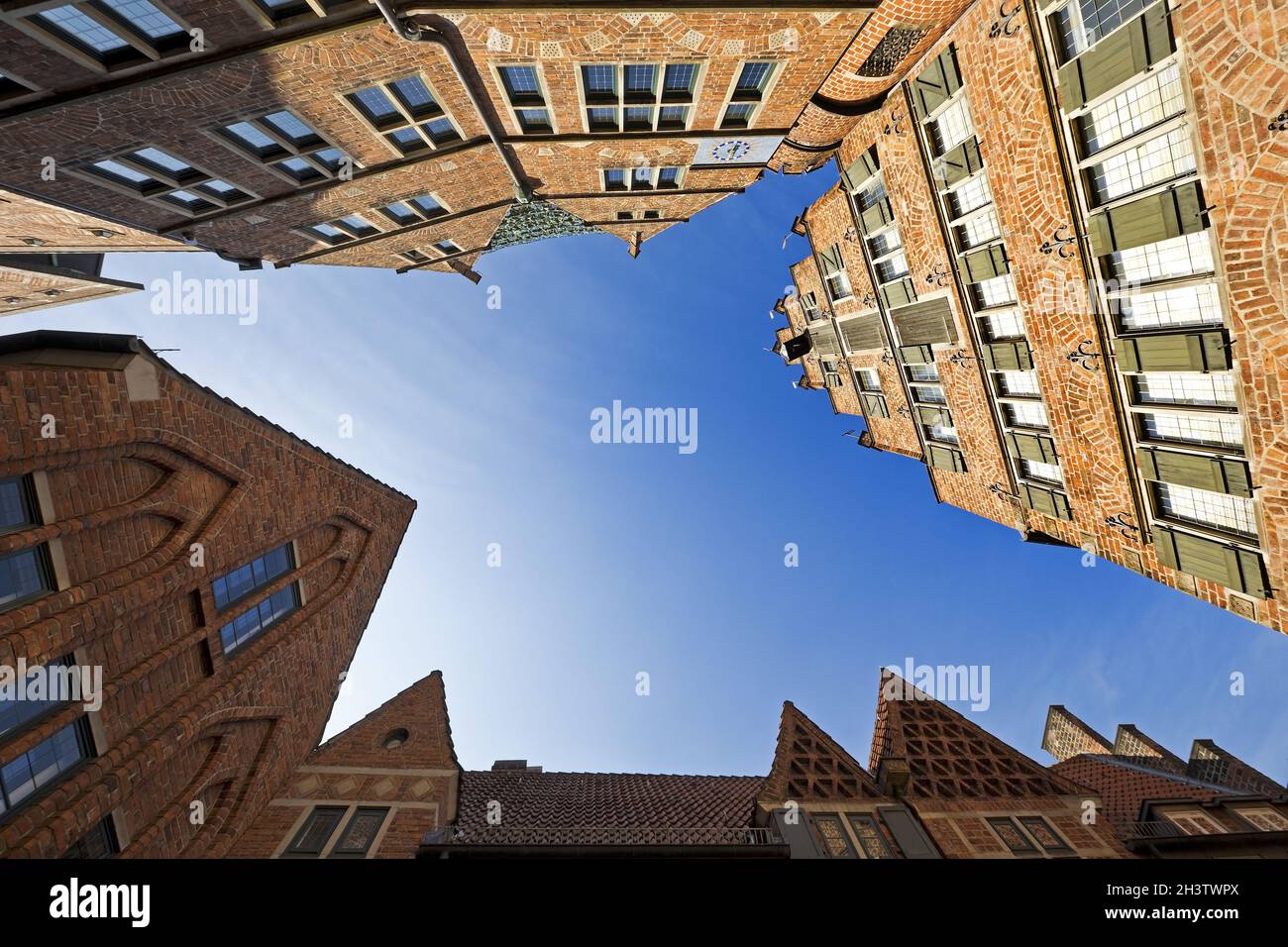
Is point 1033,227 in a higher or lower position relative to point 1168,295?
higher

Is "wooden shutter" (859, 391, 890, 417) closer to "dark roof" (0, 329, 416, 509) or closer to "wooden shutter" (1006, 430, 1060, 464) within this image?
"wooden shutter" (1006, 430, 1060, 464)

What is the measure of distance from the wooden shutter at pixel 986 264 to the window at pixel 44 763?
88.2 feet

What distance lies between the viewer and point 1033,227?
13.9 m

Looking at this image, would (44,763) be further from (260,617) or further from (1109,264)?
(1109,264)

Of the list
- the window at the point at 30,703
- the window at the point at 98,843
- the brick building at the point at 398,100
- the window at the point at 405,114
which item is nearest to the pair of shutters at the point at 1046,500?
the brick building at the point at 398,100

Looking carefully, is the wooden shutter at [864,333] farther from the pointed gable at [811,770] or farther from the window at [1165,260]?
the pointed gable at [811,770]

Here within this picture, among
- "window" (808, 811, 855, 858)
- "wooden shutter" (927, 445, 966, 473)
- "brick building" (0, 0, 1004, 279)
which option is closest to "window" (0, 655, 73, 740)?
"brick building" (0, 0, 1004, 279)

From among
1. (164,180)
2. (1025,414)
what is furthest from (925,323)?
(164,180)

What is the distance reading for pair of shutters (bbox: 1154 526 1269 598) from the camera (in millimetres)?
11297

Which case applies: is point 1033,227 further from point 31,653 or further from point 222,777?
point 222,777

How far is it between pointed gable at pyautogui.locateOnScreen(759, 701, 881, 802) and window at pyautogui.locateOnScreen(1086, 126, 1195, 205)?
18859mm
